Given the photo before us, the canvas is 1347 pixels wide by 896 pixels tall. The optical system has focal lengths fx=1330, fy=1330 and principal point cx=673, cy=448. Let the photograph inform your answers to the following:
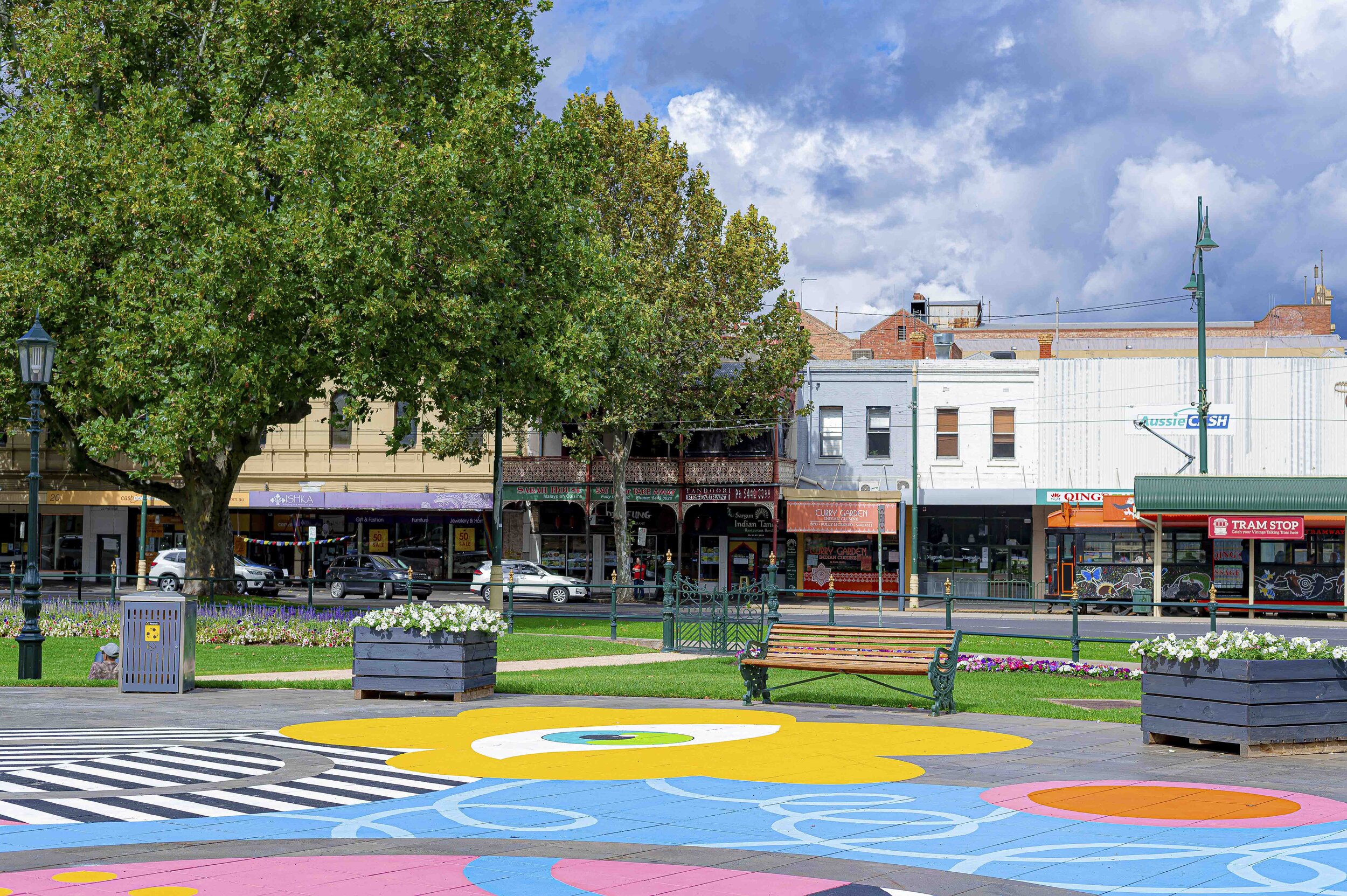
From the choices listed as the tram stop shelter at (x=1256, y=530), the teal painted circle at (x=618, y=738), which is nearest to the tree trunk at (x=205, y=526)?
the teal painted circle at (x=618, y=738)

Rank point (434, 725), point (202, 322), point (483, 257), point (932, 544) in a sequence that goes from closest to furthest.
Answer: point (434, 725) < point (202, 322) < point (483, 257) < point (932, 544)

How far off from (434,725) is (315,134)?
15750 millimetres

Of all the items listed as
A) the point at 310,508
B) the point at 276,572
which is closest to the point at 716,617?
the point at 276,572

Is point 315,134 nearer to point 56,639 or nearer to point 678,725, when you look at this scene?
point 56,639

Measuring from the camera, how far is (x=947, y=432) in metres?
48.6

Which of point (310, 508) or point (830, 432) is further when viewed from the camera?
point (310, 508)

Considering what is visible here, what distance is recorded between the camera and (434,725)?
44.8 ft

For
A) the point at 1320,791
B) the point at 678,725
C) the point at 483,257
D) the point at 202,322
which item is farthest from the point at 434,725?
the point at 483,257

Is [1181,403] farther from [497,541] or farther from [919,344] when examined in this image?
[497,541]

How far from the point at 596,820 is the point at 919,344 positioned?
156 feet

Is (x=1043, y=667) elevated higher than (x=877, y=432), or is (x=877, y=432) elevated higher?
(x=877, y=432)

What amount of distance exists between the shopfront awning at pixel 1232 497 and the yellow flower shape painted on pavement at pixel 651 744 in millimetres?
29057

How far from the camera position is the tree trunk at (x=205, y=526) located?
1204 inches

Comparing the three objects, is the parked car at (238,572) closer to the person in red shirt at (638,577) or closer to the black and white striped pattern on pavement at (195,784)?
the person in red shirt at (638,577)
